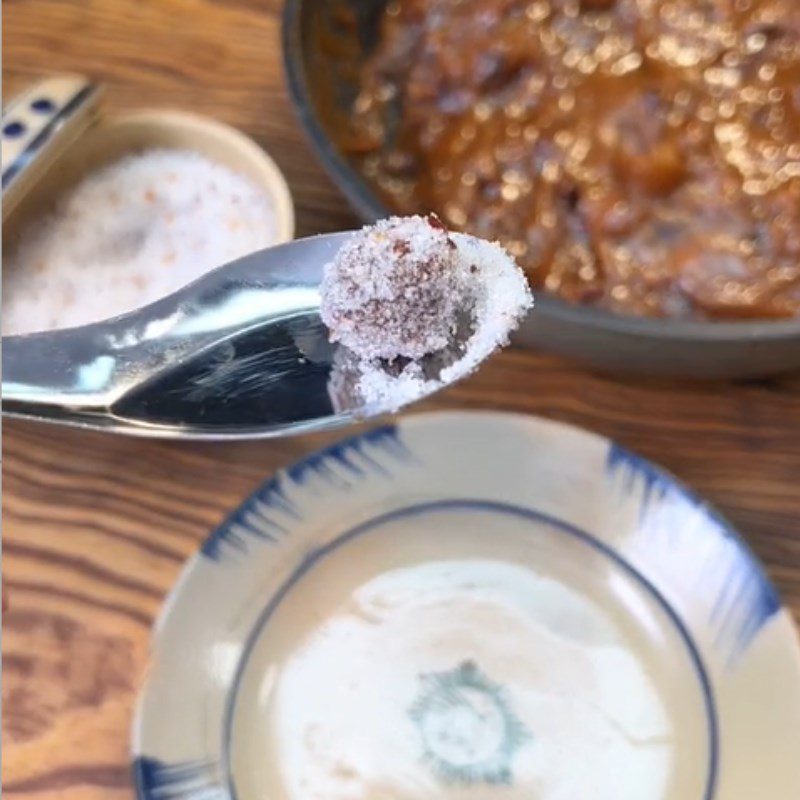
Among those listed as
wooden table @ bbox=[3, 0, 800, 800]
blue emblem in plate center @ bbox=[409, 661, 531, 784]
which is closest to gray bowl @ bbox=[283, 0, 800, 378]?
wooden table @ bbox=[3, 0, 800, 800]

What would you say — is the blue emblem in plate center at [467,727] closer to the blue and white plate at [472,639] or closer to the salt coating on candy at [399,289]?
the blue and white plate at [472,639]

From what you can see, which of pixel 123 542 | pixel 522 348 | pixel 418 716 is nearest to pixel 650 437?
pixel 522 348

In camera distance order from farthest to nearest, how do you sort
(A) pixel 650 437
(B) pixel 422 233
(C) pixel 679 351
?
(A) pixel 650 437
(C) pixel 679 351
(B) pixel 422 233

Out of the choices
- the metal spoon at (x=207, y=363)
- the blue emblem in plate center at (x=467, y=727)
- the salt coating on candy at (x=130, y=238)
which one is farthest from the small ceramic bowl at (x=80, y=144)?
the blue emblem in plate center at (x=467, y=727)

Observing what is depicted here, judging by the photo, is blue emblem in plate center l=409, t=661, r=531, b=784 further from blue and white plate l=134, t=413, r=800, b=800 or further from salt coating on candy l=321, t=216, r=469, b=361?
salt coating on candy l=321, t=216, r=469, b=361

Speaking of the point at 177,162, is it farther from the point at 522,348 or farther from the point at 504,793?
the point at 504,793

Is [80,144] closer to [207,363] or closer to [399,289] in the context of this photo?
[207,363]

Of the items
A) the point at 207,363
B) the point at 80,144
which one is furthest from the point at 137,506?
the point at 80,144
